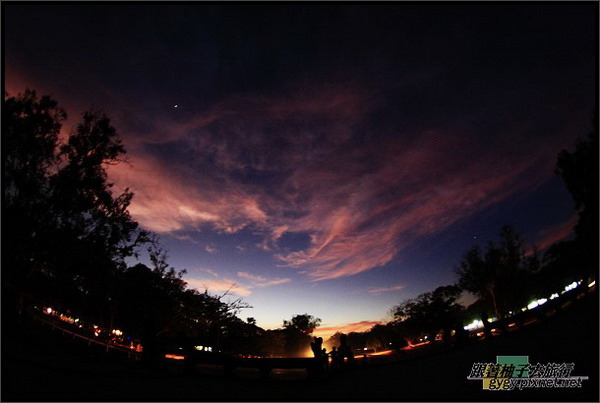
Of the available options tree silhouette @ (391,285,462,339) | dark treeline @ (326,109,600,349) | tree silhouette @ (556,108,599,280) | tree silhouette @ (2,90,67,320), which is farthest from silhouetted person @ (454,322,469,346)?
tree silhouette @ (391,285,462,339)

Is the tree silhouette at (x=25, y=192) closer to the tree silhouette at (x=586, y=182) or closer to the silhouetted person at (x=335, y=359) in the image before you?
the silhouetted person at (x=335, y=359)

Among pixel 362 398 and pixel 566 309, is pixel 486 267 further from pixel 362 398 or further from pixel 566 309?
pixel 362 398

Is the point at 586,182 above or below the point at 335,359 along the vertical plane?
above

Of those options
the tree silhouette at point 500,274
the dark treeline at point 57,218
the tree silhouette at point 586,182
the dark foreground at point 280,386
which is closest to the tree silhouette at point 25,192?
the dark treeline at point 57,218

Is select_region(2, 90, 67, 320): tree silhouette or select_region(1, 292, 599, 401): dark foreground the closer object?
select_region(1, 292, 599, 401): dark foreground

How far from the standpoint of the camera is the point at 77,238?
51.1ft

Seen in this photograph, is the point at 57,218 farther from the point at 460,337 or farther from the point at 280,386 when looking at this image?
the point at 460,337

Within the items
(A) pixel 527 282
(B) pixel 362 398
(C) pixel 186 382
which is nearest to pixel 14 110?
(C) pixel 186 382

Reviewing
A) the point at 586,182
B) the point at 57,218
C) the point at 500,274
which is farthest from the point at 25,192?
the point at 500,274

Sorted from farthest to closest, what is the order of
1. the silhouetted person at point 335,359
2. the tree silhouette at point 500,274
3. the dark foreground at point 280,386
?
the tree silhouette at point 500,274
the silhouetted person at point 335,359
the dark foreground at point 280,386

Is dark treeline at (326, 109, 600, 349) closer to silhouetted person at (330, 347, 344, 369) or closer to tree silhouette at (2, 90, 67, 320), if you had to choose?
silhouetted person at (330, 347, 344, 369)

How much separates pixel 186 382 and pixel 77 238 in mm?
12600

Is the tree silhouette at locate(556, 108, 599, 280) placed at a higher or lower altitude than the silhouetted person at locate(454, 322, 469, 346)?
higher

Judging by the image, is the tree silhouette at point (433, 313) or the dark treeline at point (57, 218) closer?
the dark treeline at point (57, 218)
